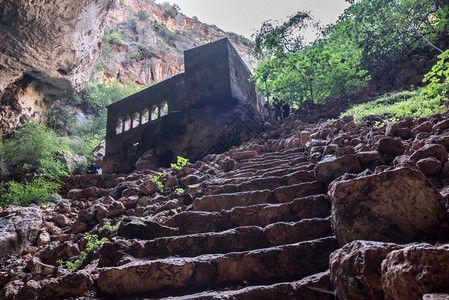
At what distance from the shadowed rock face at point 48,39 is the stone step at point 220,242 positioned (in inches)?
484

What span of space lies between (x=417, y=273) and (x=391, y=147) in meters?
2.38

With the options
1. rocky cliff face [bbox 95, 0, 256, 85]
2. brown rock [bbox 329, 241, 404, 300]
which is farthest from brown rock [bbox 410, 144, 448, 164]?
rocky cliff face [bbox 95, 0, 256, 85]

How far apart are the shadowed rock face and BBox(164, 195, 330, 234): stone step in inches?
482

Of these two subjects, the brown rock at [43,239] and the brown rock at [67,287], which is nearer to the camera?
the brown rock at [67,287]

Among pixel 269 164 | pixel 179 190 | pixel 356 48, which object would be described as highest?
pixel 356 48

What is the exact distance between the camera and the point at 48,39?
1220cm

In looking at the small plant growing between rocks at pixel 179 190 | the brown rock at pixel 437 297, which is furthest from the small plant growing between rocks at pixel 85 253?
the brown rock at pixel 437 297

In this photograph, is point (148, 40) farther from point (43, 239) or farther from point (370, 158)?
point (370, 158)

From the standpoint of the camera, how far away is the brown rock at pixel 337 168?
10.4 feet

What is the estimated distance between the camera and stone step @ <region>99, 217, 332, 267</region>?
259 cm

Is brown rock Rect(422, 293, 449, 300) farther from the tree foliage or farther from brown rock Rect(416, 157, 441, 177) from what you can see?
the tree foliage

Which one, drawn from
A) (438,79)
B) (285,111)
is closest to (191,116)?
(285,111)

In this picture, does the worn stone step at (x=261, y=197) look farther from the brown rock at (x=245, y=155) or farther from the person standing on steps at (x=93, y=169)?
the person standing on steps at (x=93, y=169)

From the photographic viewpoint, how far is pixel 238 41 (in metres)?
46.8
